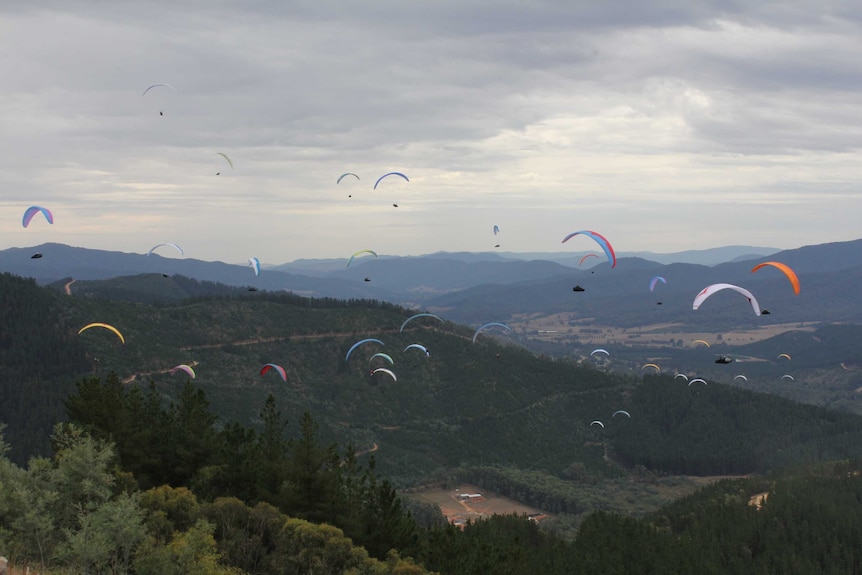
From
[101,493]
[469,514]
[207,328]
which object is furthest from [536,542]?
[207,328]

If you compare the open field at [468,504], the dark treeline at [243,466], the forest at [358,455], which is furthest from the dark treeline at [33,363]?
the open field at [468,504]

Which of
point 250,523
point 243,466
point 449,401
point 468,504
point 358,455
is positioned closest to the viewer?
point 250,523

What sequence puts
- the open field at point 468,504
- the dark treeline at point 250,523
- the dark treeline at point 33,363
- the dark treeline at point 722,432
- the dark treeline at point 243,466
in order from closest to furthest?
the dark treeline at point 250,523 → the dark treeline at point 243,466 → the dark treeline at point 33,363 → the open field at point 468,504 → the dark treeline at point 722,432

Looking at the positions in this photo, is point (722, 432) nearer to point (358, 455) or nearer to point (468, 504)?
point (468, 504)

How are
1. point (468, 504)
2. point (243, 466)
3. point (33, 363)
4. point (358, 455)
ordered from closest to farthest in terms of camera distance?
1. point (243, 466)
2. point (468, 504)
3. point (33, 363)
4. point (358, 455)

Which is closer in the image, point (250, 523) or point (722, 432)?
point (250, 523)

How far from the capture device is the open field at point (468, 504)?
393 ft

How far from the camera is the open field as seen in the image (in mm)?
119750

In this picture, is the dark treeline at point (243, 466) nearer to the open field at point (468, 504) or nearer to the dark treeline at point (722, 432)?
the open field at point (468, 504)

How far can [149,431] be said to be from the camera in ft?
178

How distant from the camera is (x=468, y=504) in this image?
412 ft

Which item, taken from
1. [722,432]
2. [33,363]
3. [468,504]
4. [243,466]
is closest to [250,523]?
[243,466]

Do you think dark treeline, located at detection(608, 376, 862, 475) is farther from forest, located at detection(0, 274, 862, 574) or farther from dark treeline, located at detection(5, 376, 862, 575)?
dark treeline, located at detection(5, 376, 862, 575)

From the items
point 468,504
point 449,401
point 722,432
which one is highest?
point 449,401
